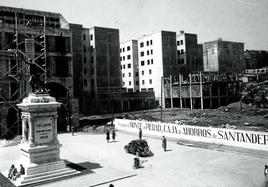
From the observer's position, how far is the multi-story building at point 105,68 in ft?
231

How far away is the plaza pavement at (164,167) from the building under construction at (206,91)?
35.3 metres

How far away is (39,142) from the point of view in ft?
60.8

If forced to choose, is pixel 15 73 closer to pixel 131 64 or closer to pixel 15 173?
pixel 15 173

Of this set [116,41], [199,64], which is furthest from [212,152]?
[199,64]

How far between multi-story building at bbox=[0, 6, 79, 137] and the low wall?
14.3 meters

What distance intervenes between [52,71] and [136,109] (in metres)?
33.9

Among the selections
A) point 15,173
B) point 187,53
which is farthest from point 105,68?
point 15,173

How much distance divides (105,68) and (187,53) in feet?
81.6

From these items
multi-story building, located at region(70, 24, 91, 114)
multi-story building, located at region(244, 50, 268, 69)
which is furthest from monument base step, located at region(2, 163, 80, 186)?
multi-story building, located at region(244, 50, 268, 69)

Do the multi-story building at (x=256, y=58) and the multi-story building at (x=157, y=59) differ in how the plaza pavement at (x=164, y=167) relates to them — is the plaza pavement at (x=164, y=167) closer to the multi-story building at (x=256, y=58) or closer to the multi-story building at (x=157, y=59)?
the multi-story building at (x=157, y=59)

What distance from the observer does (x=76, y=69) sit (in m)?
69.8

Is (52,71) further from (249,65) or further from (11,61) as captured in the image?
(249,65)

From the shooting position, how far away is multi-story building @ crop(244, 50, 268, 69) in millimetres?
104938

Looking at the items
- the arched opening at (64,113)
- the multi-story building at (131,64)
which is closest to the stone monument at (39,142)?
the arched opening at (64,113)
